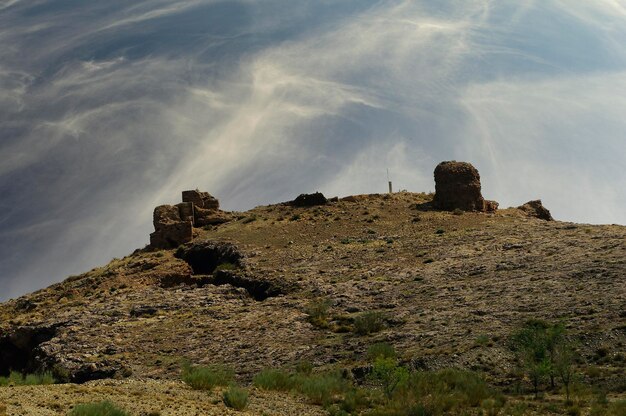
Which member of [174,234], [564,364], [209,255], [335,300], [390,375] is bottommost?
[564,364]

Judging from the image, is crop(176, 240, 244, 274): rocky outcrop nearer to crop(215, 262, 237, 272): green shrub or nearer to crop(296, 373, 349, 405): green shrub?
crop(215, 262, 237, 272): green shrub

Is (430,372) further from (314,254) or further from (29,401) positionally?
(314,254)

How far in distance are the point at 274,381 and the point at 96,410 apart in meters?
8.95

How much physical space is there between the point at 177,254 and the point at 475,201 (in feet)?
69.3

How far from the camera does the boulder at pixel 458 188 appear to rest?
190ft

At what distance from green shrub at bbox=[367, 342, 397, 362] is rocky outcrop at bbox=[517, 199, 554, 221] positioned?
32.8m

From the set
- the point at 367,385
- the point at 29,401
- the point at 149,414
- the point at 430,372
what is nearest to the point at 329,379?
the point at 367,385

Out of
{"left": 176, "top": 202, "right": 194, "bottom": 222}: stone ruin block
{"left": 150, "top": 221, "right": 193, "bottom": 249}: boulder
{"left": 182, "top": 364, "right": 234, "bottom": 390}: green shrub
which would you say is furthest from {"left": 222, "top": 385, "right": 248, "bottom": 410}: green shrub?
{"left": 176, "top": 202, "right": 194, "bottom": 222}: stone ruin block

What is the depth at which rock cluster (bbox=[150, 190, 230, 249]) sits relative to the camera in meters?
56.4

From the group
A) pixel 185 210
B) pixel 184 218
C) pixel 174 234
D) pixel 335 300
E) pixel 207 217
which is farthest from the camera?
pixel 207 217

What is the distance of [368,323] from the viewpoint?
34781 mm

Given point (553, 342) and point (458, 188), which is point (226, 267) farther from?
point (553, 342)

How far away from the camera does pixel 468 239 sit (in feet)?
158

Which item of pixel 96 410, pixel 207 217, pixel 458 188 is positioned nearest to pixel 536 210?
pixel 458 188
